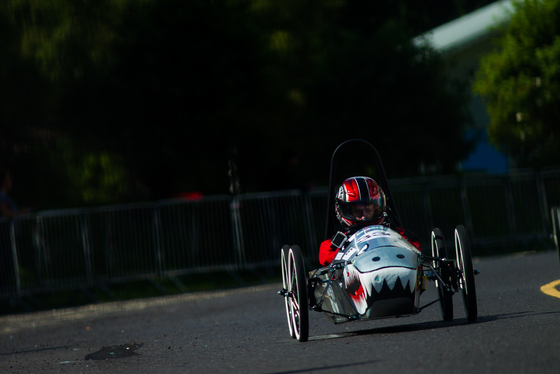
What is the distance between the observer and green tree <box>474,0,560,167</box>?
67.2ft

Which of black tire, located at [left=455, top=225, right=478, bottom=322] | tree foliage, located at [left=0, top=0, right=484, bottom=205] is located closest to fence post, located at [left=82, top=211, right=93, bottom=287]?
tree foliage, located at [left=0, top=0, right=484, bottom=205]

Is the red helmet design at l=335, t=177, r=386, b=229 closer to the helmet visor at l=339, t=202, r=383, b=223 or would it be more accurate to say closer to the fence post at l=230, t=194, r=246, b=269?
the helmet visor at l=339, t=202, r=383, b=223

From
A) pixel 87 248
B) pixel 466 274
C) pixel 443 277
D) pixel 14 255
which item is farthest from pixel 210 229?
pixel 466 274

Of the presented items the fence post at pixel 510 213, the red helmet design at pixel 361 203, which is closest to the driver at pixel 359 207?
the red helmet design at pixel 361 203

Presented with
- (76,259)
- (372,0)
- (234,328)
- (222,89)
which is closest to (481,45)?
(372,0)

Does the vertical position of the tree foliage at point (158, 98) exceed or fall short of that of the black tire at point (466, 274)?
it exceeds it

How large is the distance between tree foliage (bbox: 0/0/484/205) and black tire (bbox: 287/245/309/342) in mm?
8337

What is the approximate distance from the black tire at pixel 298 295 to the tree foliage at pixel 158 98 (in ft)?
27.4

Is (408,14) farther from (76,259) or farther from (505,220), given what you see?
(76,259)

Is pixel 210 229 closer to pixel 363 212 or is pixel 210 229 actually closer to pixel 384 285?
pixel 363 212

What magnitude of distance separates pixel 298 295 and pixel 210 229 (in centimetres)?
885

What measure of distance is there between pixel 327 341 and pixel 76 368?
201 cm

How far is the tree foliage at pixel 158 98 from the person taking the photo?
58.9 feet

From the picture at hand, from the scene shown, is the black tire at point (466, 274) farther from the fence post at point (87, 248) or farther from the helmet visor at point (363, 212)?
the fence post at point (87, 248)
